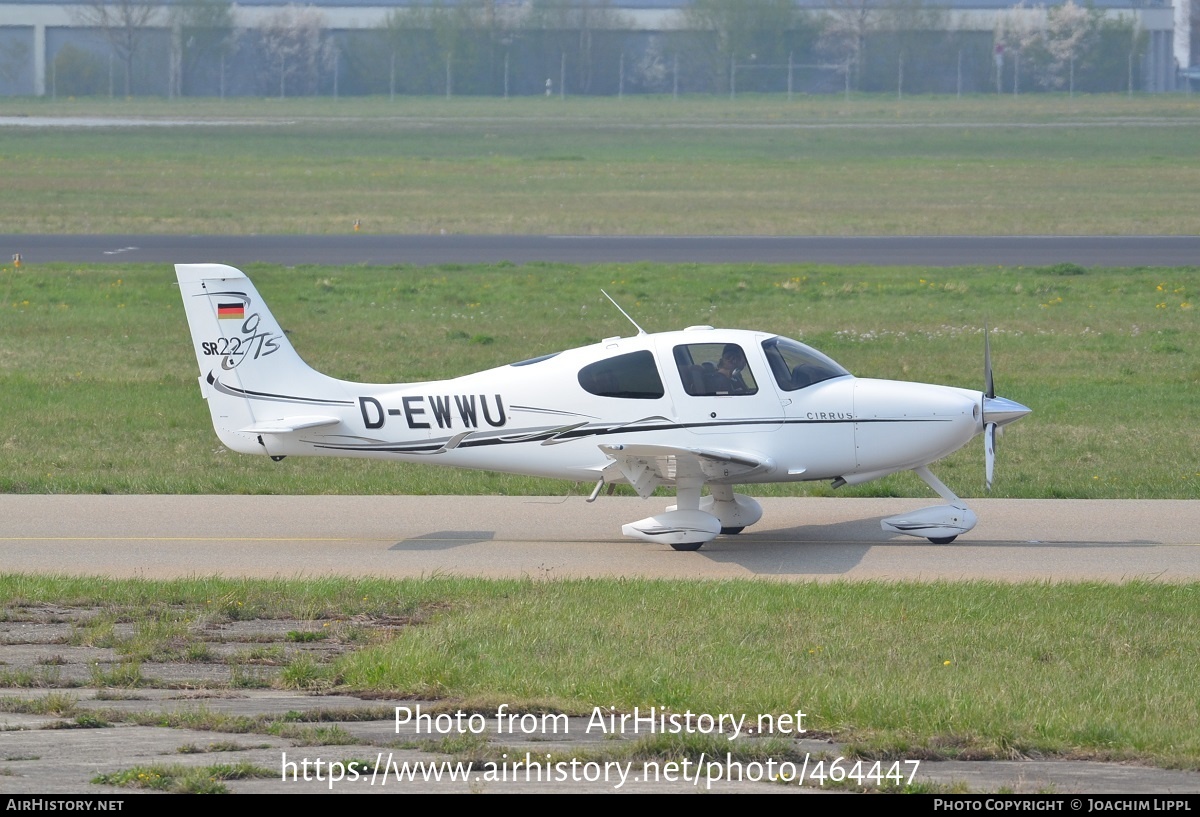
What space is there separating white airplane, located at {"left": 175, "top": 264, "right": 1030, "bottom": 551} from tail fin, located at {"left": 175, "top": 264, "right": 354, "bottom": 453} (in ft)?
0.04

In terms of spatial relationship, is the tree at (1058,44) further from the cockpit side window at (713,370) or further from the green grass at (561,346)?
the cockpit side window at (713,370)

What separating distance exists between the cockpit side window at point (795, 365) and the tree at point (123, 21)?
362 feet

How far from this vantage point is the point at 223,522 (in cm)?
1373

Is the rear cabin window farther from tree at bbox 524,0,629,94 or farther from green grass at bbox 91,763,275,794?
tree at bbox 524,0,629,94

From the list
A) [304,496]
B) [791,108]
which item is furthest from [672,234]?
[791,108]

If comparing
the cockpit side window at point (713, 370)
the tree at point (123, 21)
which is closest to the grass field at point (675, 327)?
the cockpit side window at point (713, 370)

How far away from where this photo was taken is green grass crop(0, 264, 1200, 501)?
15930 mm

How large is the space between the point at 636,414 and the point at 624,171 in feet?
157

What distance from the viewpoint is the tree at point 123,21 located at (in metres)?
114

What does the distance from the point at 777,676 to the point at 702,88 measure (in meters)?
113

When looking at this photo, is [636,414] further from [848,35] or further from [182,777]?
[848,35]

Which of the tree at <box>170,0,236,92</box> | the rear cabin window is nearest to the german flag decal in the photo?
the rear cabin window

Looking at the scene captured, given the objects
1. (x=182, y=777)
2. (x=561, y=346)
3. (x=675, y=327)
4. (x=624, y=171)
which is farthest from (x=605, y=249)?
(x=182, y=777)

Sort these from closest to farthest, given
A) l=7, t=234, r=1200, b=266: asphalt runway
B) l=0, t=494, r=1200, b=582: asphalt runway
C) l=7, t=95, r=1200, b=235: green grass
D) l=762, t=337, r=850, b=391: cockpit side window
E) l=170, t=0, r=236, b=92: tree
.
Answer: l=0, t=494, r=1200, b=582: asphalt runway
l=762, t=337, r=850, b=391: cockpit side window
l=7, t=234, r=1200, b=266: asphalt runway
l=7, t=95, r=1200, b=235: green grass
l=170, t=0, r=236, b=92: tree
